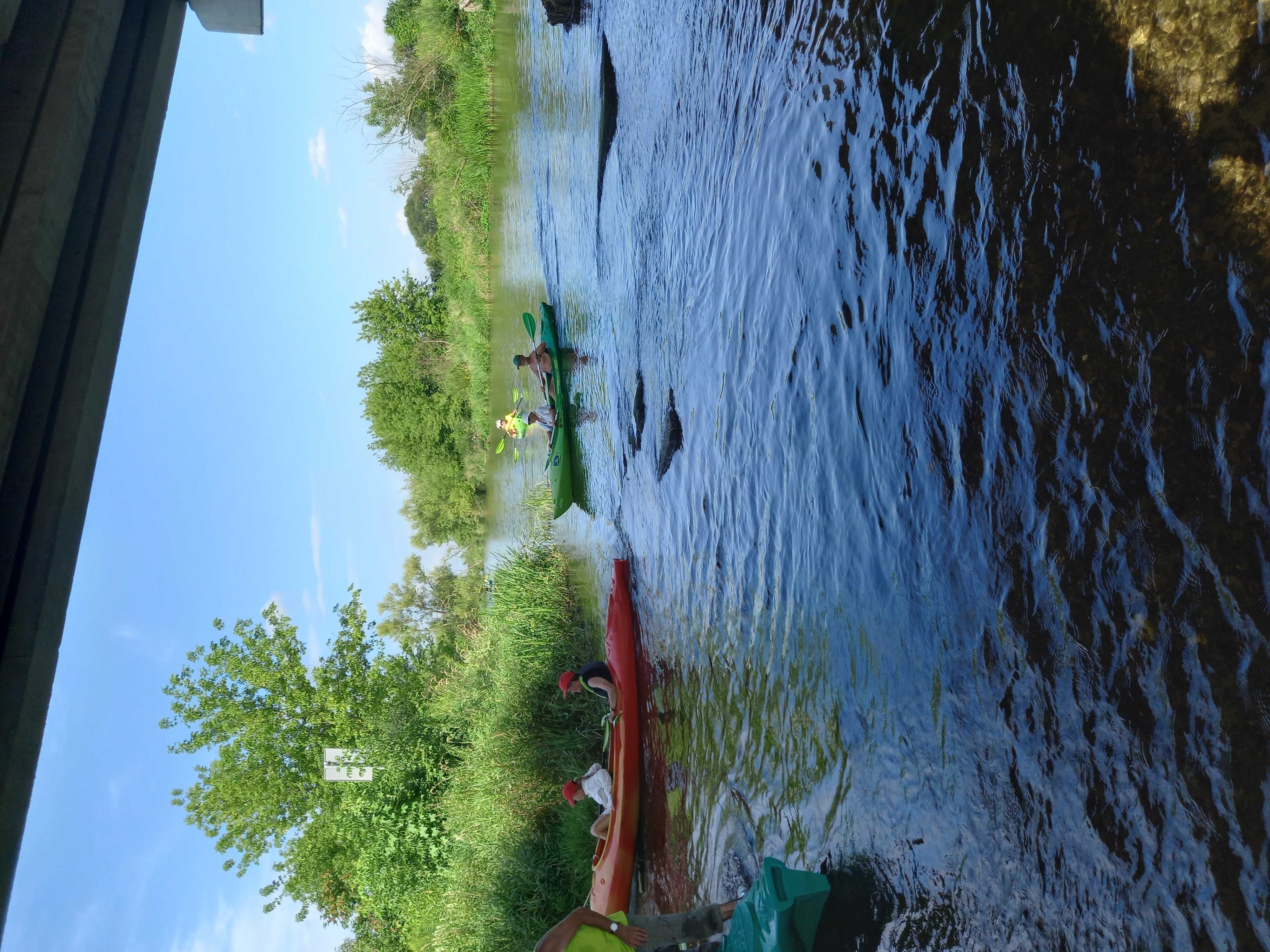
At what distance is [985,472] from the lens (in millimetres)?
3180

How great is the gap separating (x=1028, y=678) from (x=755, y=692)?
2.02 meters

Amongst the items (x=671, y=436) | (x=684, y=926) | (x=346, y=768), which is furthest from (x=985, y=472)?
(x=346, y=768)

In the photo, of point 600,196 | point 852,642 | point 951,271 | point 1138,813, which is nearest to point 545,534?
point 600,196

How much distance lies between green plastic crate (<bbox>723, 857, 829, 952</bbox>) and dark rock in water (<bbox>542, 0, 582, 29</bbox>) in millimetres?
8774

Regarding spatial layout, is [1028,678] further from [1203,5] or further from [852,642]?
[1203,5]

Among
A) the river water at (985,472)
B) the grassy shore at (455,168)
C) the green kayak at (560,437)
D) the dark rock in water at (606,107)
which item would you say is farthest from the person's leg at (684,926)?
the grassy shore at (455,168)

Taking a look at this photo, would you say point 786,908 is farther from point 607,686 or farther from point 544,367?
point 544,367

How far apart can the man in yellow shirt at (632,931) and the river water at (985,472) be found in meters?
0.23

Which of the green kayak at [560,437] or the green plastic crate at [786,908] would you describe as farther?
the green kayak at [560,437]

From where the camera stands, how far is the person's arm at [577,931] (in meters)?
4.72

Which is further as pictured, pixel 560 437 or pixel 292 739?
pixel 292 739

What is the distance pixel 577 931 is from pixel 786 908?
1.69 metres

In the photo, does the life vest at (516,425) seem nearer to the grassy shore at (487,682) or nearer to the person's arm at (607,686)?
the grassy shore at (487,682)

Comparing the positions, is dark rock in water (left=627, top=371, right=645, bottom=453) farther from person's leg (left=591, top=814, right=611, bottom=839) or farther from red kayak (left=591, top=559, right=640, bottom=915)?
person's leg (left=591, top=814, right=611, bottom=839)
